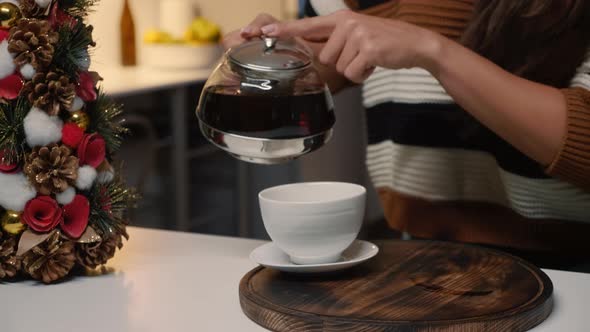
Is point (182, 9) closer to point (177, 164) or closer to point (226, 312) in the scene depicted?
point (177, 164)

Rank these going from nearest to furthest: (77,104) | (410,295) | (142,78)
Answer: (410,295), (77,104), (142,78)

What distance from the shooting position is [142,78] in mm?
2807

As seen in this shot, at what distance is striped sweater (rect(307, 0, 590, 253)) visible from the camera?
1.33 m

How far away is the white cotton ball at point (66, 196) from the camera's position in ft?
3.11

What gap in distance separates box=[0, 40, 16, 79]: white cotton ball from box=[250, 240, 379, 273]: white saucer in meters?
0.32

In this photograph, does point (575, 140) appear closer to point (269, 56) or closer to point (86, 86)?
point (269, 56)

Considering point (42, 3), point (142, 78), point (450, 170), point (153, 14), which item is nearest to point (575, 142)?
point (450, 170)

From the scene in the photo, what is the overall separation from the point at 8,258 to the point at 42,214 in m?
0.06

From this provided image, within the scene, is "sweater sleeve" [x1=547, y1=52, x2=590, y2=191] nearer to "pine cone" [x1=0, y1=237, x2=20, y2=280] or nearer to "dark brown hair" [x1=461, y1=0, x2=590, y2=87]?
"dark brown hair" [x1=461, y1=0, x2=590, y2=87]

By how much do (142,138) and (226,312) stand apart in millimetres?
1856

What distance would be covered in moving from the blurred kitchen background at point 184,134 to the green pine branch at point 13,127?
163 cm

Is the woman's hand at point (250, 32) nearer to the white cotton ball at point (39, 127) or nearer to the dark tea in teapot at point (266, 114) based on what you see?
the dark tea in teapot at point (266, 114)

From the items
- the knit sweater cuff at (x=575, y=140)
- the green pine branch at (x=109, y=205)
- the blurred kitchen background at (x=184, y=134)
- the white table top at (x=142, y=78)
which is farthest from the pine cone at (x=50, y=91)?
the blurred kitchen background at (x=184, y=134)

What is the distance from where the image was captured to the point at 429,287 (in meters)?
0.88
